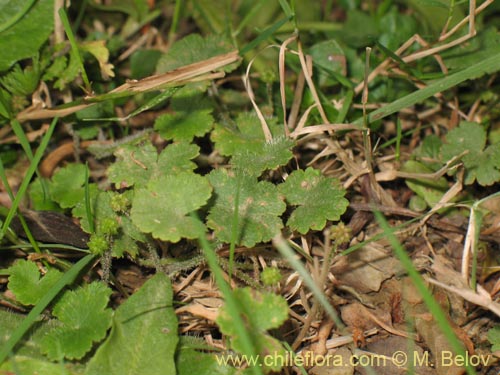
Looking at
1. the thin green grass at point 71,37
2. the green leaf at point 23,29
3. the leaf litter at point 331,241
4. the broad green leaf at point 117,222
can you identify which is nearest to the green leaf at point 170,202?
the leaf litter at point 331,241

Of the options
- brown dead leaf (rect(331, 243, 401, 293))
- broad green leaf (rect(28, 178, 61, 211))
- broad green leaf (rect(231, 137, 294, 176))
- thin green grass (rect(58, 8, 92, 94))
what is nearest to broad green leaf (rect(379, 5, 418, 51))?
broad green leaf (rect(231, 137, 294, 176))

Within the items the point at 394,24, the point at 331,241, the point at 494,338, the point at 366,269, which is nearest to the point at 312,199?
the point at 331,241

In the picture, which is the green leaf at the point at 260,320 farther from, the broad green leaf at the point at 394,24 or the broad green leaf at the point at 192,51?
the broad green leaf at the point at 394,24

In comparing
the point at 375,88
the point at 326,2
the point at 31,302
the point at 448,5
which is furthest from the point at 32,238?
the point at 326,2

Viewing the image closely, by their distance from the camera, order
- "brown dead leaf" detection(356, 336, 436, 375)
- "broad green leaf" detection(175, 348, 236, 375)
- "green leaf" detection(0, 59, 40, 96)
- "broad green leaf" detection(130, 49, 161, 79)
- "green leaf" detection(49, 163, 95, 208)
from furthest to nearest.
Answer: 1. "broad green leaf" detection(130, 49, 161, 79)
2. "green leaf" detection(0, 59, 40, 96)
3. "green leaf" detection(49, 163, 95, 208)
4. "brown dead leaf" detection(356, 336, 436, 375)
5. "broad green leaf" detection(175, 348, 236, 375)

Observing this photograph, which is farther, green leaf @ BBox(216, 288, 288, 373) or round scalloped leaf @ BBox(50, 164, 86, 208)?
round scalloped leaf @ BBox(50, 164, 86, 208)

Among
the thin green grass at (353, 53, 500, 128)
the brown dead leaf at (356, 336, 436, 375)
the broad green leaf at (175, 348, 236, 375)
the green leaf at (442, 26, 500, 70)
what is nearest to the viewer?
the broad green leaf at (175, 348, 236, 375)

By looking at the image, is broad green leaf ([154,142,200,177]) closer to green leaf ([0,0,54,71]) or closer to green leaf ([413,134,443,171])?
green leaf ([0,0,54,71])

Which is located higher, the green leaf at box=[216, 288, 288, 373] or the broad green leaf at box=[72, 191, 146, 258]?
the broad green leaf at box=[72, 191, 146, 258]
